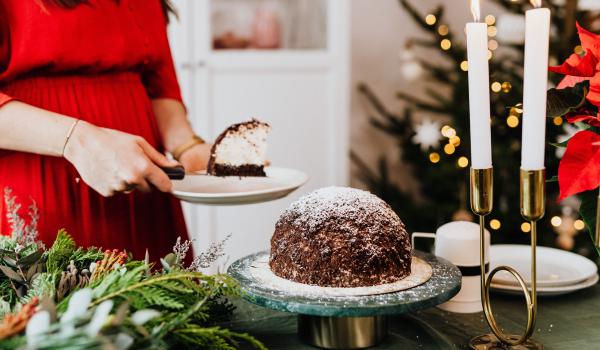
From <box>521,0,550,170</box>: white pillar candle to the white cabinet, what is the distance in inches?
88.1

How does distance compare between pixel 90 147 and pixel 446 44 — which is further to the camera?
pixel 446 44

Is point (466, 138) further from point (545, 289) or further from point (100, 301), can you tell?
point (100, 301)

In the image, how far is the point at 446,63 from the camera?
12.3 feet

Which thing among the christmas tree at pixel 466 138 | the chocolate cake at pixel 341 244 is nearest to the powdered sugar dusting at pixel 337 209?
the chocolate cake at pixel 341 244

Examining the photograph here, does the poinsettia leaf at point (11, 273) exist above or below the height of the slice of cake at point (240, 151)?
below

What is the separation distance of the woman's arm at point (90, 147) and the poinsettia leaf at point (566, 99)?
689 millimetres

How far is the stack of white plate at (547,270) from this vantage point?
1.23m

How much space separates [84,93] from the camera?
143 centimetres

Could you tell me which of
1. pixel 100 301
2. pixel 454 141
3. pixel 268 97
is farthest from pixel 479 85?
pixel 268 97

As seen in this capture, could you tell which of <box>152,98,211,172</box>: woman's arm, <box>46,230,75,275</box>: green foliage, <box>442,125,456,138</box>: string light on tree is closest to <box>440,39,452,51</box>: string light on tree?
<box>442,125,456,138</box>: string light on tree

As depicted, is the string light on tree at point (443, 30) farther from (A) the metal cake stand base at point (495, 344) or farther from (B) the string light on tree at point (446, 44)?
(A) the metal cake stand base at point (495, 344)

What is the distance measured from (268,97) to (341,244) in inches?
82.5

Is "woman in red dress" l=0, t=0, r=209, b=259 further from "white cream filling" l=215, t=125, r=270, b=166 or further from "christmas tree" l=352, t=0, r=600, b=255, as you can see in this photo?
"christmas tree" l=352, t=0, r=600, b=255

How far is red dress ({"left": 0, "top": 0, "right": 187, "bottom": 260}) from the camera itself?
131 centimetres
